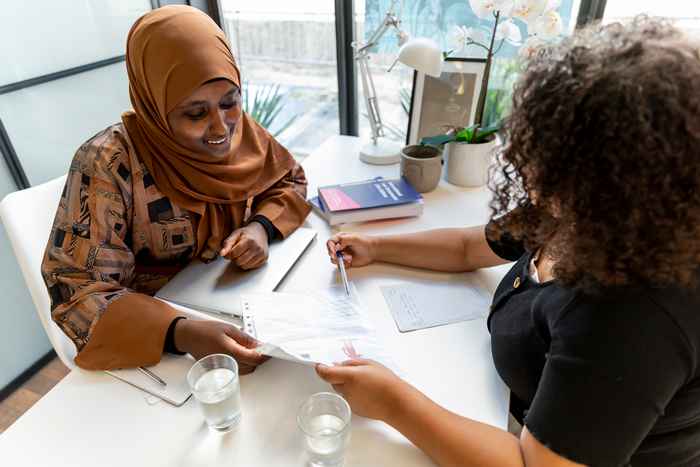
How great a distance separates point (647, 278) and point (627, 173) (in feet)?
0.40

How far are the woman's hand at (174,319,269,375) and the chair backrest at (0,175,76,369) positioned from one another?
0.24m

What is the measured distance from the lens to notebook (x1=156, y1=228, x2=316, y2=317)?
2.89 feet

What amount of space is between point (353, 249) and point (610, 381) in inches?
23.5

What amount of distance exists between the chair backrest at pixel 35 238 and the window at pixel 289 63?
4.61 feet

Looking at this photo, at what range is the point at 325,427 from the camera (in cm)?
63

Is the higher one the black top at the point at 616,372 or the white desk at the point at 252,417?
the black top at the point at 616,372

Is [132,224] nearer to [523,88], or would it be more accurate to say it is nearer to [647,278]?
[523,88]

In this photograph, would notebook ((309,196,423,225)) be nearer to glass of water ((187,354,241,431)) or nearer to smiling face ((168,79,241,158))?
smiling face ((168,79,241,158))

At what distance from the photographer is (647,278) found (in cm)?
48

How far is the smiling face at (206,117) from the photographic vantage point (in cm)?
95

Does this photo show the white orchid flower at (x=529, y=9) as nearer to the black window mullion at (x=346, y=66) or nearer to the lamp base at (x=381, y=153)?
the lamp base at (x=381, y=153)

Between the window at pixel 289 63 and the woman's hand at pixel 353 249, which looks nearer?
the woman's hand at pixel 353 249

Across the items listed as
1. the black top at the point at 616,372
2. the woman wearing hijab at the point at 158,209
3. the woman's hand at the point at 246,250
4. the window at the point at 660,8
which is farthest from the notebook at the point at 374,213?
the window at the point at 660,8

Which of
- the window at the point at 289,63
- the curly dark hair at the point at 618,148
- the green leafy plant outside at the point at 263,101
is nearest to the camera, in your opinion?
the curly dark hair at the point at 618,148
